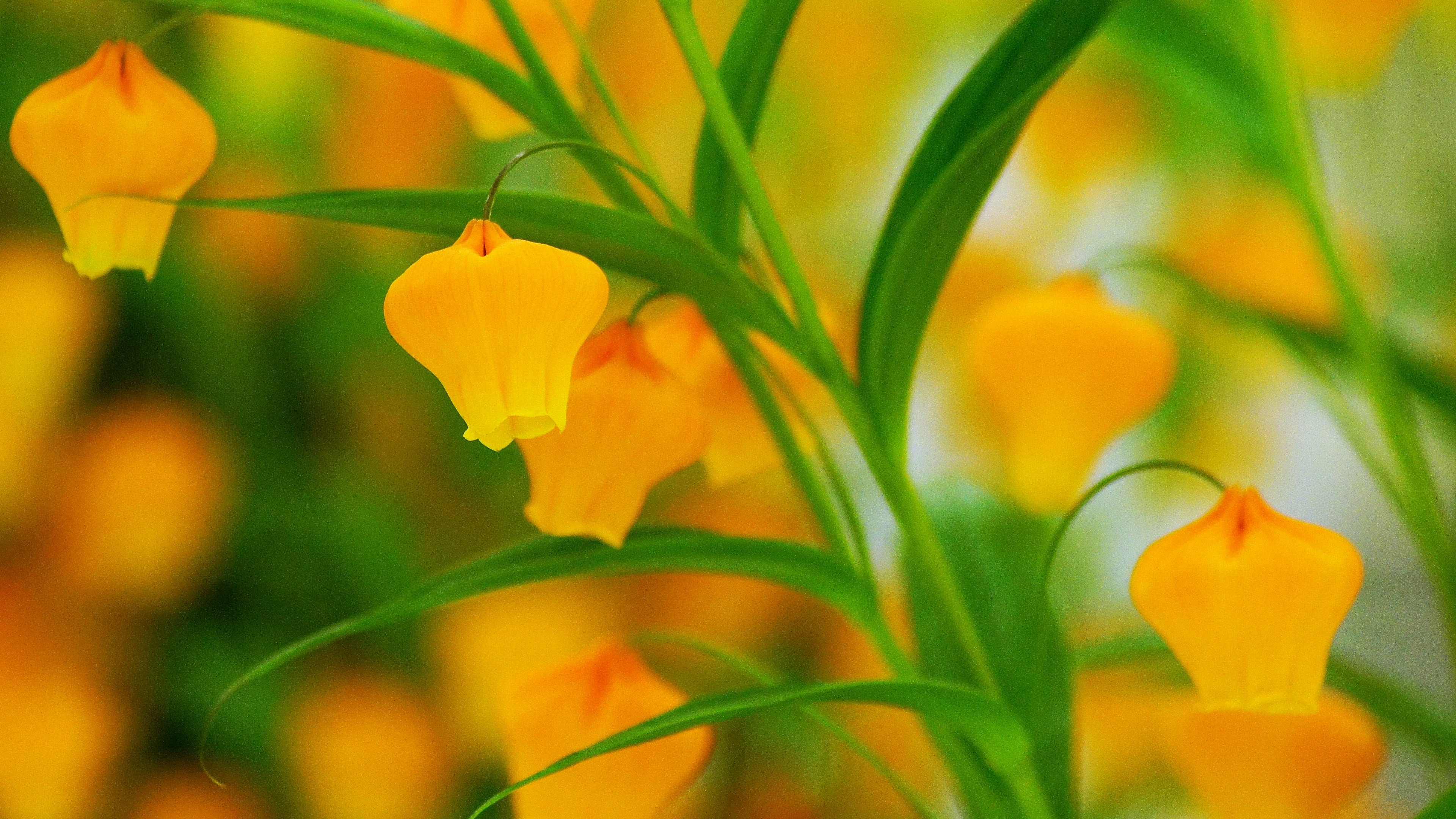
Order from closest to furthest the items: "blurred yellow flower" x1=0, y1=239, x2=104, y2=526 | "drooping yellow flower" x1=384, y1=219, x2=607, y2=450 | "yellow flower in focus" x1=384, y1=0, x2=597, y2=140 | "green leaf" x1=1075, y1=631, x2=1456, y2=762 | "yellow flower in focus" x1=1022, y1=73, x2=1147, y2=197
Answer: "drooping yellow flower" x1=384, y1=219, x2=607, y2=450 < "yellow flower in focus" x1=384, y1=0, x2=597, y2=140 < "green leaf" x1=1075, y1=631, x2=1456, y2=762 < "blurred yellow flower" x1=0, y1=239, x2=104, y2=526 < "yellow flower in focus" x1=1022, y1=73, x2=1147, y2=197

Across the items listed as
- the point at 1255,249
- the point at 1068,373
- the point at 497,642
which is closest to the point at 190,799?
the point at 497,642

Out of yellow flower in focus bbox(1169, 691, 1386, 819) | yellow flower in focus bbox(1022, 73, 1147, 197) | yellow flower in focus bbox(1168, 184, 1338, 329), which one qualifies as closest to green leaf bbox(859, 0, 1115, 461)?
yellow flower in focus bbox(1169, 691, 1386, 819)

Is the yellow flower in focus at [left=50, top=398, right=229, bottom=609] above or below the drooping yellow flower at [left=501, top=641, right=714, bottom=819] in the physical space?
above

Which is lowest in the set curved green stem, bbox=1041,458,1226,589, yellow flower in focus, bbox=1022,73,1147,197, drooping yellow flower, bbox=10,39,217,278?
curved green stem, bbox=1041,458,1226,589

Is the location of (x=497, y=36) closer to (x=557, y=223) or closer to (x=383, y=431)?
(x=557, y=223)

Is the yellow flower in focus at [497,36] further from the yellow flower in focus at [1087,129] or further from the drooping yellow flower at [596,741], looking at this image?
the yellow flower in focus at [1087,129]

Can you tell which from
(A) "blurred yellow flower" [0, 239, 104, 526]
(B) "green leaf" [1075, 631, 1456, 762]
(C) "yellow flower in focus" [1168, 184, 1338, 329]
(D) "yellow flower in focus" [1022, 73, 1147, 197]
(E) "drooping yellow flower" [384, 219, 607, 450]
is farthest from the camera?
(D) "yellow flower in focus" [1022, 73, 1147, 197]

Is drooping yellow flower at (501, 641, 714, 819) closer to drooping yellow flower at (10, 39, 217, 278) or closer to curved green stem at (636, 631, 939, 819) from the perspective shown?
curved green stem at (636, 631, 939, 819)

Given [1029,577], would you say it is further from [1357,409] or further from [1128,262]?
[1357,409]
